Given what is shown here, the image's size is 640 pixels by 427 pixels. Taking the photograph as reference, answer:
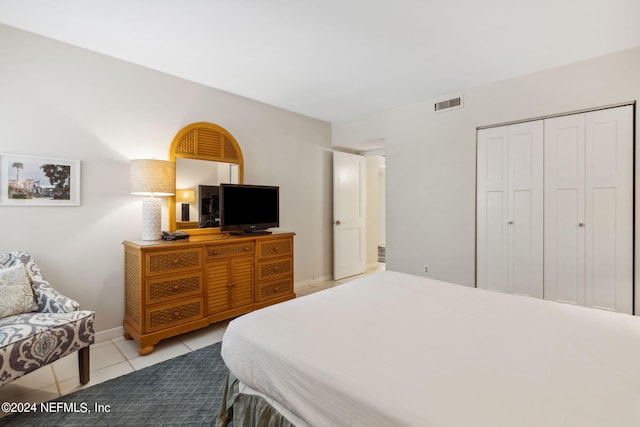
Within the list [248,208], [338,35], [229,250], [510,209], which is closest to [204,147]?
[248,208]

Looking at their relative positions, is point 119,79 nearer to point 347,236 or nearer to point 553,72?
point 347,236

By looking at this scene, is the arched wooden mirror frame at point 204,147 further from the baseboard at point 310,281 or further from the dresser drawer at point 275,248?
the baseboard at point 310,281

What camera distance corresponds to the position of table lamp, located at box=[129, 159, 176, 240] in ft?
9.00

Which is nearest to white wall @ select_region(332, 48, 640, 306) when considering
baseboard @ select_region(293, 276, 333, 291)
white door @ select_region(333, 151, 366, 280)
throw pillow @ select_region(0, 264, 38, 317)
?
white door @ select_region(333, 151, 366, 280)

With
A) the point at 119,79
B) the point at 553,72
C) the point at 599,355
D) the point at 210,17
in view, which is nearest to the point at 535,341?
the point at 599,355

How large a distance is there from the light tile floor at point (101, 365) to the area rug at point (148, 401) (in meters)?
0.12

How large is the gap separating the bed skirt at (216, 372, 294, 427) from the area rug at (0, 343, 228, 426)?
0.24 meters

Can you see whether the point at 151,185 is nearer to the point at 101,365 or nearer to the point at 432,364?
the point at 101,365

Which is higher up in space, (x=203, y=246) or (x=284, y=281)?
(x=203, y=246)

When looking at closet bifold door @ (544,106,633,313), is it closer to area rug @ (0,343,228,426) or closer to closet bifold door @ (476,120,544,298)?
closet bifold door @ (476,120,544,298)

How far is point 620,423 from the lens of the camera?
2.73 ft

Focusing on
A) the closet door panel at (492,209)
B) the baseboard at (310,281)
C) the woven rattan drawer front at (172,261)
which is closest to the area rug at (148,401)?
the woven rattan drawer front at (172,261)

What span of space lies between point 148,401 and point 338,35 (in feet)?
9.61

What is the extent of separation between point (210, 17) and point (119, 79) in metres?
1.28
